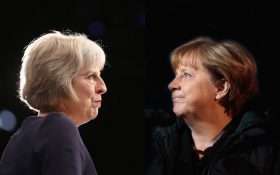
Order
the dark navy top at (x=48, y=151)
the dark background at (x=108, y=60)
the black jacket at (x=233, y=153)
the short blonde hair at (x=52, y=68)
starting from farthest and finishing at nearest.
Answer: the dark background at (x=108, y=60) → the black jacket at (x=233, y=153) → the short blonde hair at (x=52, y=68) → the dark navy top at (x=48, y=151)

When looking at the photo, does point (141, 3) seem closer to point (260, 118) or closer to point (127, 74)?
point (127, 74)

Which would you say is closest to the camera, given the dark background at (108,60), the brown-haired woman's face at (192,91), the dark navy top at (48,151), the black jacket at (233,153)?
the dark navy top at (48,151)

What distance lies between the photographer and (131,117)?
6.45 feet

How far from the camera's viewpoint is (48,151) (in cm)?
121

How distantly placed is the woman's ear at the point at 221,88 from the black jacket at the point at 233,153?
0.38 ft

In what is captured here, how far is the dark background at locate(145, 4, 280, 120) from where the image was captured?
1786 mm

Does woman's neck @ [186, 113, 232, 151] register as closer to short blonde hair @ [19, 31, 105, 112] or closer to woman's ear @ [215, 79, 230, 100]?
woman's ear @ [215, 79, 230, 100]

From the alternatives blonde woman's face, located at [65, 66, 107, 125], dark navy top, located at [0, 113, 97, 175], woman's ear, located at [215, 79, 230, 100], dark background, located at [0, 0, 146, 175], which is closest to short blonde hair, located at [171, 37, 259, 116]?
woman's ear, located at [215, 79, 230, 100]

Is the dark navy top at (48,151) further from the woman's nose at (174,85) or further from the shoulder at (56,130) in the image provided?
the woman's nose at (174,85)

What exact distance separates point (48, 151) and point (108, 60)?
0.80 metres

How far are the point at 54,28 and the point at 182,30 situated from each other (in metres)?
0.54

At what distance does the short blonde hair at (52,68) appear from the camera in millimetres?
1355

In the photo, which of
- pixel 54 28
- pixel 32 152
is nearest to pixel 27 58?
pixel 32 152

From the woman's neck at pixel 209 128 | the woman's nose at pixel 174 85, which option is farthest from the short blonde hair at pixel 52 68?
the woman's neck at pixel 209 128
